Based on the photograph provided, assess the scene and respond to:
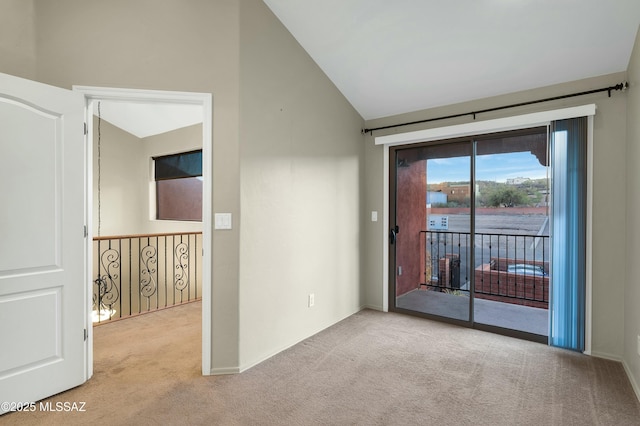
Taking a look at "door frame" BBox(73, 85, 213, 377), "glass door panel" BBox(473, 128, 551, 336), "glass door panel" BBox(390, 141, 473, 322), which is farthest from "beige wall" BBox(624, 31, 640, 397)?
"door frame" BBox(73, 85, 213, 377)

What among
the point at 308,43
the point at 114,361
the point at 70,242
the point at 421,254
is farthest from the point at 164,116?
the point at 421,254

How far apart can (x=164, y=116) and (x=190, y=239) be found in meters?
1.96

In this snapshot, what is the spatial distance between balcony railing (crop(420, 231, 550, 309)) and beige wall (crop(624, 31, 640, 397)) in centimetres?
211

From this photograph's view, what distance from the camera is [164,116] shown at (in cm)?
503

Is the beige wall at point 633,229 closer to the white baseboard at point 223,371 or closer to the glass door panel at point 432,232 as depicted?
the glass door panel at point 432,232

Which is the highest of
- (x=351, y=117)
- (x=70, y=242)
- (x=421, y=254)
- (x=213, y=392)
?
(x=351, y=117)

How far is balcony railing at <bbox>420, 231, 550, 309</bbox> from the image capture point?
4.61 meters

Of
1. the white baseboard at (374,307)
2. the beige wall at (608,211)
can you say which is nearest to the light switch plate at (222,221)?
A: the white baseboard at (374,307)

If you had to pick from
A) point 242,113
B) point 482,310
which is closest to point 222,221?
point 242,113

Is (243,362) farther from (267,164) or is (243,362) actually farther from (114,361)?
(267,164)

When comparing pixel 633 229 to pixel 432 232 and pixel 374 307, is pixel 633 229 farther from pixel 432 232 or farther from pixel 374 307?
pixel 432 232

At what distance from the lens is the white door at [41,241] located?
6.45 ft

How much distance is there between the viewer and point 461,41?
2697 millimetres

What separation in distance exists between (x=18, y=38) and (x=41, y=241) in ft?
4.49
